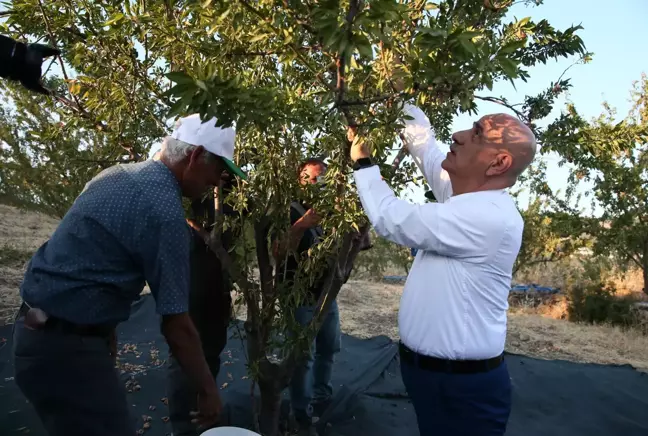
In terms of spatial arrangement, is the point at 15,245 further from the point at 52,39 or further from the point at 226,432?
the point at 226,432

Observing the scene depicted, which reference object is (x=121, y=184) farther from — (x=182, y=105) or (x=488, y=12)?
(x=488, y=12)

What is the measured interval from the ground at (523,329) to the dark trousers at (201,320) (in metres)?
3.93

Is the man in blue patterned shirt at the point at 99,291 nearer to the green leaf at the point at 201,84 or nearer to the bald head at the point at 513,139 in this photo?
the green leaf at the point at 201,84

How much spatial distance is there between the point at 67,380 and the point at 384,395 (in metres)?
3.15

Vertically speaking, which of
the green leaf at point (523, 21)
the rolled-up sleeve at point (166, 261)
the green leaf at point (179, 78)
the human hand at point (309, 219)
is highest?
the green leaf at point (523, 21)

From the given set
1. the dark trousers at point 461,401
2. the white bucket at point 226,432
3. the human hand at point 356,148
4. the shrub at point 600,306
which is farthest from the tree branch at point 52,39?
the shrub at point 600,306

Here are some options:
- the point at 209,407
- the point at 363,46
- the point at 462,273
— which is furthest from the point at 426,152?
the point at 209,407

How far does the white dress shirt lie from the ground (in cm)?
527

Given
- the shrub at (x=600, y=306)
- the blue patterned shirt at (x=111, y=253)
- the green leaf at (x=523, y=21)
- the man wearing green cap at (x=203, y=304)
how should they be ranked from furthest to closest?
the shrub at (x=600, y=306)
the man wearing green cap at (x=203, y=304)
the green leaf at (x=523, y=21)
the blue patterned shirt at (x=111, y=253)

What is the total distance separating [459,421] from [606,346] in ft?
22.0

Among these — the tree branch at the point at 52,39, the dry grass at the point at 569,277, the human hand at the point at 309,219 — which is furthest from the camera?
the dry grass at the point at 569,277

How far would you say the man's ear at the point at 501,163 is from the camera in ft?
6.51

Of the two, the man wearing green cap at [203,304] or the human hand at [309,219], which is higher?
the human hand at [309,219]

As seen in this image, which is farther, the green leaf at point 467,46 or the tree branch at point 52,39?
the tree branch at point 52,39
